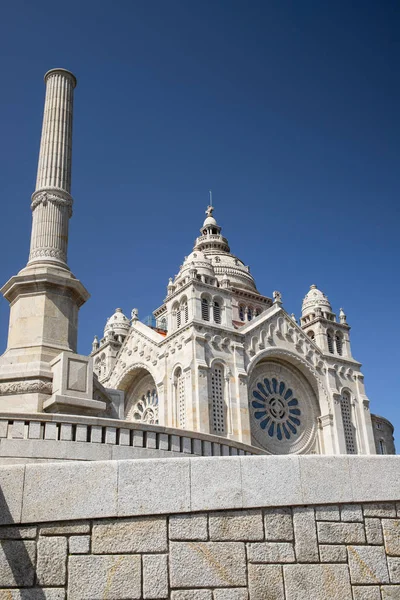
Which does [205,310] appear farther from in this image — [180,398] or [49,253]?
[49,253]

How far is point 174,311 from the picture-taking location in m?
41.5

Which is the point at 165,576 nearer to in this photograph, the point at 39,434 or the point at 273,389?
the point at 39,434

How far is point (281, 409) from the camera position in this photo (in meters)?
42.8

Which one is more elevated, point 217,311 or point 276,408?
point 217,311

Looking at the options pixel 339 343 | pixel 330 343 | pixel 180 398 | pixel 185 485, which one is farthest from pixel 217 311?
pixel 185 485

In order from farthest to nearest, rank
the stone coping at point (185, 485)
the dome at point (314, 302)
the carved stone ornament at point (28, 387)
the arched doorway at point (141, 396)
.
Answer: the dome at point (314, 302) → the arched doorway at point (141, 396) → the carved stone ornament at point (28, 387) → the stone coping at point (185, 485)

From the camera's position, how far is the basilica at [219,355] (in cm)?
2030

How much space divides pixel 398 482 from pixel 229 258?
4880 centimetres

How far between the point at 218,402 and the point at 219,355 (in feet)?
9.54

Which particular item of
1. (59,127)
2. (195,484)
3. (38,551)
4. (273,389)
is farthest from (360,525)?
(273,389)

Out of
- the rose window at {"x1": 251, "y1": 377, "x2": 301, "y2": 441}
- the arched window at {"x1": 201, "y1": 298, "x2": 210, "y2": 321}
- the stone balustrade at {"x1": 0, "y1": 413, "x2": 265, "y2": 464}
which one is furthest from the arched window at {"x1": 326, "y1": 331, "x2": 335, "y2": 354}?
the stone balustrade at {"x1": 0, "y1": 413, "x2": 265, "y2": 464}

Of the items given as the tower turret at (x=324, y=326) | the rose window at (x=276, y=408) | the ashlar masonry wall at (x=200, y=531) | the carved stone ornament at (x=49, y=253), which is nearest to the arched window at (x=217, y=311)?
the rose window at (x=276, y=408)

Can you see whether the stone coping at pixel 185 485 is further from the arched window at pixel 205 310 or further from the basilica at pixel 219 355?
the arched window at pixel 205 310

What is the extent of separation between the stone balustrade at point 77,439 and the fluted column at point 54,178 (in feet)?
22.6
